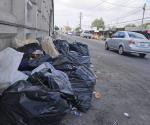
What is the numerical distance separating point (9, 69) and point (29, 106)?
1.13 meters

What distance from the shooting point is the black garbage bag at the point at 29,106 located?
10.3 ft

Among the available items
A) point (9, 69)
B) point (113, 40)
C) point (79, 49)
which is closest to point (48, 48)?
point (79, 49)

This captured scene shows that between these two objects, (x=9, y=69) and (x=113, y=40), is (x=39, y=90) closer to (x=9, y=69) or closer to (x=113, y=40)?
(x=9, y=69)

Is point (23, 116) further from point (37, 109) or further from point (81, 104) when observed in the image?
point (81, 104)

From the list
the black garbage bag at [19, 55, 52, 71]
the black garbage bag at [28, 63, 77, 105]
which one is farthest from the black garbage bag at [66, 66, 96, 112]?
the black garbage bag at [19, 55, 52, 71]

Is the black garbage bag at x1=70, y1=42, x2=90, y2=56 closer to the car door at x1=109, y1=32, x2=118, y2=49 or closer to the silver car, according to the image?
the silver car

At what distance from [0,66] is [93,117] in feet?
5.79

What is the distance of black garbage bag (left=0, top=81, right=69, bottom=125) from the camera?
3145 mm

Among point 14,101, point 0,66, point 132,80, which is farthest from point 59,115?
point 132,80

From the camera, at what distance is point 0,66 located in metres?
4.20

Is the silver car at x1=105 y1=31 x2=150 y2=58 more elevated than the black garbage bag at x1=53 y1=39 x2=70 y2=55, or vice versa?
the black garbage bag at x1=53 y1=39 x2=70 y2=55

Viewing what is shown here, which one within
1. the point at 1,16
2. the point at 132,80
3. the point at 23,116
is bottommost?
the point at 132,80

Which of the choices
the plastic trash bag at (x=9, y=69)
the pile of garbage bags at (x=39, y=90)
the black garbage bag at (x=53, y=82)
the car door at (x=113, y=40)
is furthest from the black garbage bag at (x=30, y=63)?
the car door at (x=113, y=40)

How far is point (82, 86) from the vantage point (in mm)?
4723
